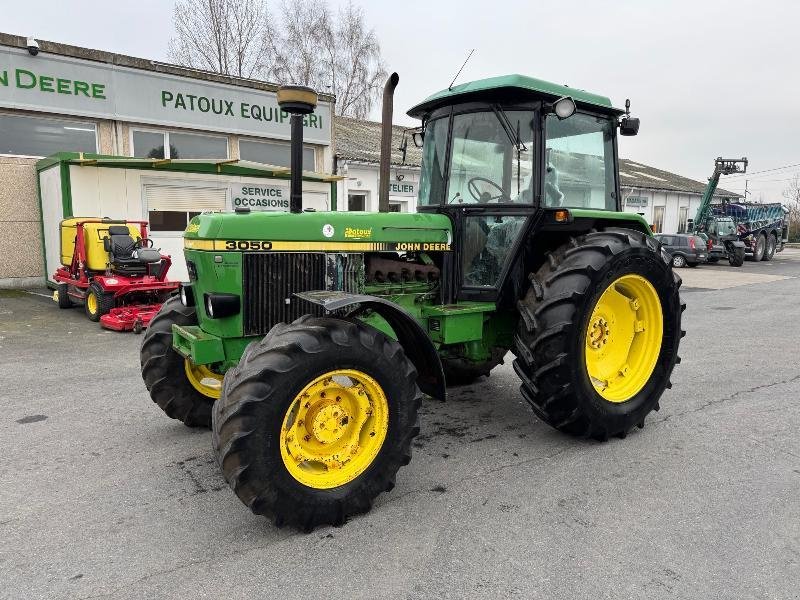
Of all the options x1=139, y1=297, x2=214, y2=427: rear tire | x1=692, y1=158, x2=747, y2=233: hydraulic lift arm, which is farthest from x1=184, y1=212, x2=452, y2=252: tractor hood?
x1=692, y1=158, x2=747, y2=233: hydraulic lift arm

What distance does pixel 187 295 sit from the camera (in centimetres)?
393

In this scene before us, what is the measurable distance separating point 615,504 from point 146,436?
3.14 m

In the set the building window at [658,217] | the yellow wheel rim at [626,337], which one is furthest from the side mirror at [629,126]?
the building window at [658,217]

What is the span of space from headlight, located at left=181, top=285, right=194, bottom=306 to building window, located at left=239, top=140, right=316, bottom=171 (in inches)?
461

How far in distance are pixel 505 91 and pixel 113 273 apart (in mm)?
7449

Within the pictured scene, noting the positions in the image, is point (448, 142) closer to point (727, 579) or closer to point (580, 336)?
point (580, 336)

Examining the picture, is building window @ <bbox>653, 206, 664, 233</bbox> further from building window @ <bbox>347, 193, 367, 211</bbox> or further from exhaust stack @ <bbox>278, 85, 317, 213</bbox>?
exhaust stack @ <bbox>278, 85, 317, 213</bbox>

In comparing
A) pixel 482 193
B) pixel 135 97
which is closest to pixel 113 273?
pixel 135 97

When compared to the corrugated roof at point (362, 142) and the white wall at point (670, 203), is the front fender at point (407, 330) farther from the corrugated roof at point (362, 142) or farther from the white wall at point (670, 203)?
the white wall at point (670, 203)

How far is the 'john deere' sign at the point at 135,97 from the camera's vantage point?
11.5 metres

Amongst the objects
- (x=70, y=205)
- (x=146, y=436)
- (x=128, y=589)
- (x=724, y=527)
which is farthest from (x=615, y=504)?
(x=70, y=205)

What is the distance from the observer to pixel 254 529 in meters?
2.92

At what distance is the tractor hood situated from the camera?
336 cm

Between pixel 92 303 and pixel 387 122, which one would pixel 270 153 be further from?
pixel 387 122
